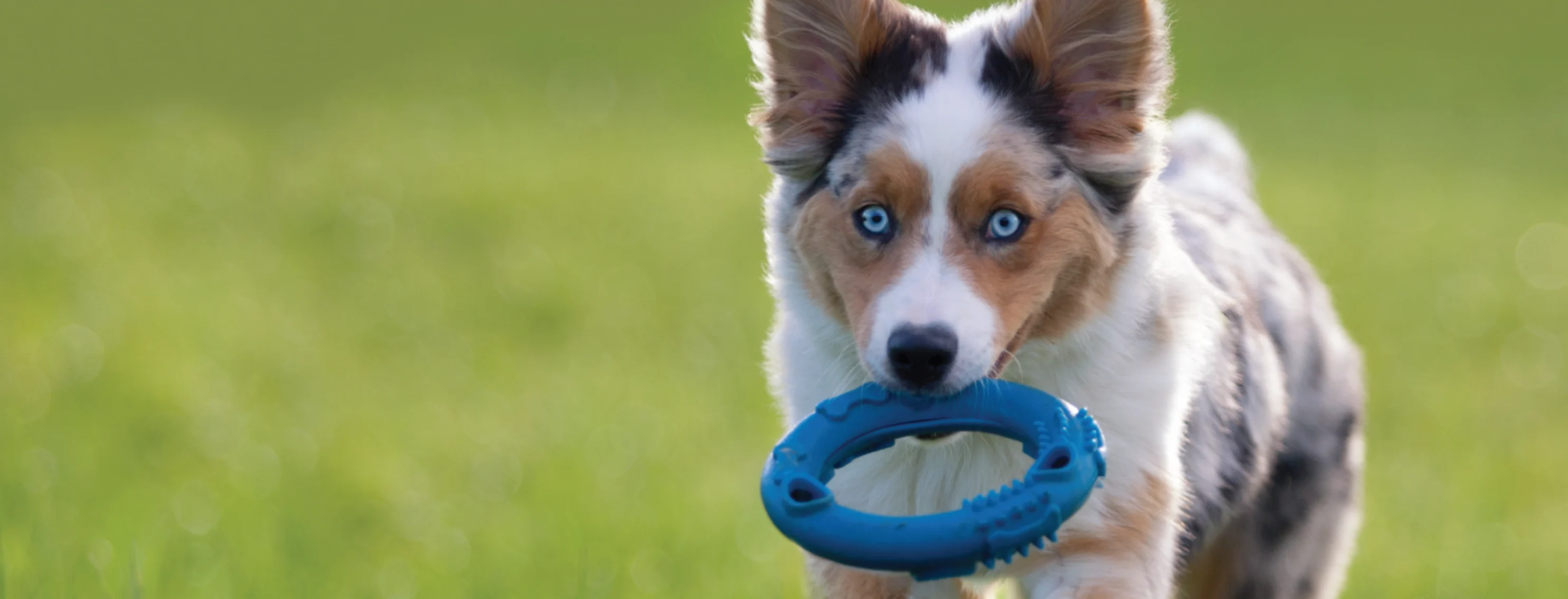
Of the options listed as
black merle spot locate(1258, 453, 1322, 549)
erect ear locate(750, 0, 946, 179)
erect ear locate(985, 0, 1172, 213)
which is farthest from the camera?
black merle spot locate(1258, 453, 1322, 549)

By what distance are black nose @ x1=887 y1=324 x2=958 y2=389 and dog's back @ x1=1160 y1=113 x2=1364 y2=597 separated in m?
1.54

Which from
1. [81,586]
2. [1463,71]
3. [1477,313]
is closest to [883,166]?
[81,586]

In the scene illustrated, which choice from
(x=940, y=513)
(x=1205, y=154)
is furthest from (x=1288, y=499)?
(x=940, y=513)

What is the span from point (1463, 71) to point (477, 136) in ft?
44.2

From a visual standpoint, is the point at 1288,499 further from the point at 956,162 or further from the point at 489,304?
the point at 489,304

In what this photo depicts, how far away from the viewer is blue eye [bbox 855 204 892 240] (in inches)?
169

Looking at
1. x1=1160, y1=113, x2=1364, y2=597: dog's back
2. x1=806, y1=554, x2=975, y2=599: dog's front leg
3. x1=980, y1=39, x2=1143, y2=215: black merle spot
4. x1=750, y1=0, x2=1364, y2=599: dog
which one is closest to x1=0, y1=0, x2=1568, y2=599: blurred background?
x1=1160, y1=113, x2=1364, y2=597: dog's back

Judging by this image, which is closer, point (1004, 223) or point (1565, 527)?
point (1004, 223)

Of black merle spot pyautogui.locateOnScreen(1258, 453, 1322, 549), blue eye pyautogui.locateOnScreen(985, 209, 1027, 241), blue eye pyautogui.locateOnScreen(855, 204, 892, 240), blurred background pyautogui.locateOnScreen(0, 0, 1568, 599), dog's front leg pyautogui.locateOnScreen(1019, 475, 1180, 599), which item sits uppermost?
blue eye pyautogui.locateOnScreen(985, 209, 1027, 241)

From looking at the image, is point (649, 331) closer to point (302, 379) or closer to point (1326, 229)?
point (302, 379)

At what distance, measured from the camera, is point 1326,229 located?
13.6m

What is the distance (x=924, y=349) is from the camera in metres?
3.95

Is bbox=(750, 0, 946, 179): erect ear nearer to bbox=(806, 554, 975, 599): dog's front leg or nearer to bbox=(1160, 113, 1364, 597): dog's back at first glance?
bbox=(806, 554, 975, 599): dog's front leg

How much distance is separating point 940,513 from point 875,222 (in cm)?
79
